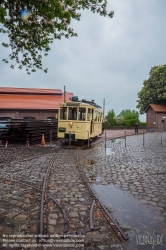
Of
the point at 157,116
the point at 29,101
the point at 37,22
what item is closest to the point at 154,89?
the point at 157,116

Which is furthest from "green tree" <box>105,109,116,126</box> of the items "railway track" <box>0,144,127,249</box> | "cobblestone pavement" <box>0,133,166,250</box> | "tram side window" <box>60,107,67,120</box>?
"railway track" <box>0,144,127,249</box>

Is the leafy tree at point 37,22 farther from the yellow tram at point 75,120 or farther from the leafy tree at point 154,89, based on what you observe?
the leafy tree at point 154,89

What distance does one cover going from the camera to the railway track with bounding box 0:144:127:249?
3.06m

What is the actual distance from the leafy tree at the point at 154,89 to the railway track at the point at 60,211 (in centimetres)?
3794

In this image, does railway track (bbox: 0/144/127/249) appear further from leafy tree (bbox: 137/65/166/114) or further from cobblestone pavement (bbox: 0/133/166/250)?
leafy tree (bbox: 137/65/166/114)

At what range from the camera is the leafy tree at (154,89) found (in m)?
39.1

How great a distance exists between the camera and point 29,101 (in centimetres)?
2906

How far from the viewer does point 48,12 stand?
14.7ft

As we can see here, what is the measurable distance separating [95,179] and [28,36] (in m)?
5.60

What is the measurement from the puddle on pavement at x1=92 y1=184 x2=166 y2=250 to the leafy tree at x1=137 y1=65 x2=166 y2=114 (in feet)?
124

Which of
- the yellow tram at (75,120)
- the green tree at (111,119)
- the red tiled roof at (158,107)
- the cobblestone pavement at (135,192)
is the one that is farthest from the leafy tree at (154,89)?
the cobblestone pavement at (135,192)

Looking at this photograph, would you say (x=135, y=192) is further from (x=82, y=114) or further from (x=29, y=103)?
(x=29, y=103)

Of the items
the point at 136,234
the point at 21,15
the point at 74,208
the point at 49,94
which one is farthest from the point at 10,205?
the point at 49,94

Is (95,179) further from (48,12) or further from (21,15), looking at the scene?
(21,15)
